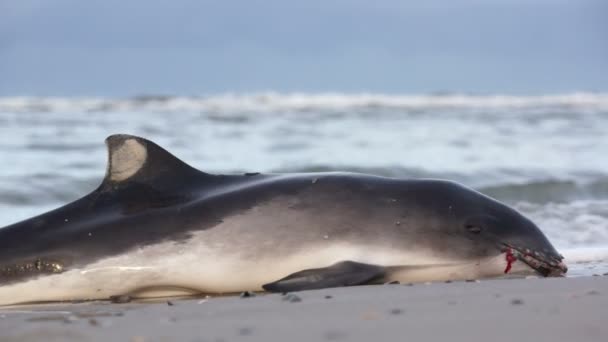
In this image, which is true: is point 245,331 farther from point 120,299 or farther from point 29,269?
point 29,269

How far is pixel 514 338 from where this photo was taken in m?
3.43

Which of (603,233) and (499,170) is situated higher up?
(499,170)

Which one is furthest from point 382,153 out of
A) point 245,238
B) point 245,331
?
point 245,331

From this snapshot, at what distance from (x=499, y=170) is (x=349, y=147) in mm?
4272

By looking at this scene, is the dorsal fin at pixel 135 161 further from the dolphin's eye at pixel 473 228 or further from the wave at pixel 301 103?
the wave at pixel 301 103

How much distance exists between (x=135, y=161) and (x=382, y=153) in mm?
9322

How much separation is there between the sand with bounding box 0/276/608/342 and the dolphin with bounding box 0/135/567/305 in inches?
12.8

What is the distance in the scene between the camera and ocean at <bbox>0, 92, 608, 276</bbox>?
29.3 feet

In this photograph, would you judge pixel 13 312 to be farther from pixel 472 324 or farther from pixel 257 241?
pixel 472 324

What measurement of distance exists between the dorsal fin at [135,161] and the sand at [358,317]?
0.82 metres

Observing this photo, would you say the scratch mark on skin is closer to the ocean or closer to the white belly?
the white belly

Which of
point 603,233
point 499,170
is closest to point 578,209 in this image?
point 603,233

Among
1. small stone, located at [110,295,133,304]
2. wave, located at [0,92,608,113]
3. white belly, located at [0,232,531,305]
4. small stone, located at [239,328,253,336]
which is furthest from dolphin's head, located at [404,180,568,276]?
wave, located at [0,92,608,113]

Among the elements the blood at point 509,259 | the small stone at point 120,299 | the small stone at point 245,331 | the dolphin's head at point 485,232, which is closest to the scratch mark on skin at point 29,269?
the small stone at point 120,299
